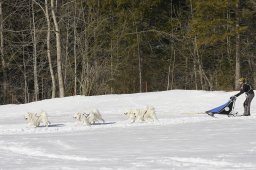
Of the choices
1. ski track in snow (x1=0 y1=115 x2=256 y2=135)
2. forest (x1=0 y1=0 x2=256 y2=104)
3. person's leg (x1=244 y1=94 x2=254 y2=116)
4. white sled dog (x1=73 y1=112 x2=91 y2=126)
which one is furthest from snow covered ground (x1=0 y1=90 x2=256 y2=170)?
forest (x1=0 y1=0 x2=256 y2=104)

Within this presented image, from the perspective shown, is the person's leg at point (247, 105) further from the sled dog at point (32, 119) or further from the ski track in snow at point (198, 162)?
the ski track in snow at point (198, 162)

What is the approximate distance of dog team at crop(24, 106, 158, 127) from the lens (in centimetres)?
1560

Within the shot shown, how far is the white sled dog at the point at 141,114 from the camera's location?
16644mm

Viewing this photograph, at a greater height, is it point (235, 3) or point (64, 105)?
point (235, 3)

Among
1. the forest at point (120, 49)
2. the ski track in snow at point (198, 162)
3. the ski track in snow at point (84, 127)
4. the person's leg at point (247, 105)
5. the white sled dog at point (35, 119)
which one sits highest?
the forest at point (120, 49)

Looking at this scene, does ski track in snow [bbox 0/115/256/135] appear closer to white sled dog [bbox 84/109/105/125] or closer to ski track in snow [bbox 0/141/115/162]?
white sled dog [bbox 84/109/105/125]

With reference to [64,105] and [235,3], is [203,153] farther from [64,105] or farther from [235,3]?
[235,3]

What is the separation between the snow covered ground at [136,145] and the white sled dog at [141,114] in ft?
0.99

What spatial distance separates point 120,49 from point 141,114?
18.3 meters

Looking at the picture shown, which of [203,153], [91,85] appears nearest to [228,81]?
[91,85]

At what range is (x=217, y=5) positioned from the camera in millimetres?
28750

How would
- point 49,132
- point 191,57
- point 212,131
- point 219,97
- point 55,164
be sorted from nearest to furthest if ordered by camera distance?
1. point 55,164
2. point 212,131
3. point 49,132
4. point 219,97
5. point 191,57

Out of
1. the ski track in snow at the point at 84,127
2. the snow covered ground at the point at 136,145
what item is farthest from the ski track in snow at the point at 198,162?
the ski track in snow at the point at 84,127

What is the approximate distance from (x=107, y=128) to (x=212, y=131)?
3.24 metres
